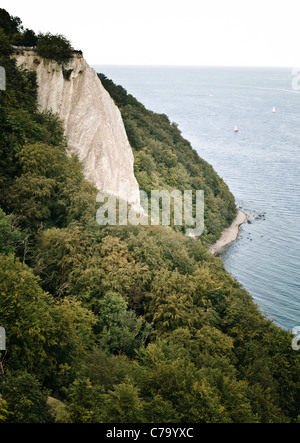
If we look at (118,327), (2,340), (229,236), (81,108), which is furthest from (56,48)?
(229,236)

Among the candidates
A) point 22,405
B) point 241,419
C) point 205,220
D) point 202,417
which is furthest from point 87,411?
point 205,220

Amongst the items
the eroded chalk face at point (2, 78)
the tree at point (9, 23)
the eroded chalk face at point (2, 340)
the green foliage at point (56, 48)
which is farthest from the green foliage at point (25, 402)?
the tree at point (9, 23)

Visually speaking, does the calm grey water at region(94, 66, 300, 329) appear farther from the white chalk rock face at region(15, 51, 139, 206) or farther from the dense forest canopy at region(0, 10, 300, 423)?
the white chalk rock face at region(15, 51, 139, 206)

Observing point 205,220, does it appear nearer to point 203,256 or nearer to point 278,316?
point 278,316

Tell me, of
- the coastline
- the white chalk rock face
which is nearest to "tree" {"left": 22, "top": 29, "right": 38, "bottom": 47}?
the white chalk rock face

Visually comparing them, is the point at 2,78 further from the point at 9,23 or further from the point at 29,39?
the point at 9,23

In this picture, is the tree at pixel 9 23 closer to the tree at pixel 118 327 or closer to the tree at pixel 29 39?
the tree at pixel 29 39
